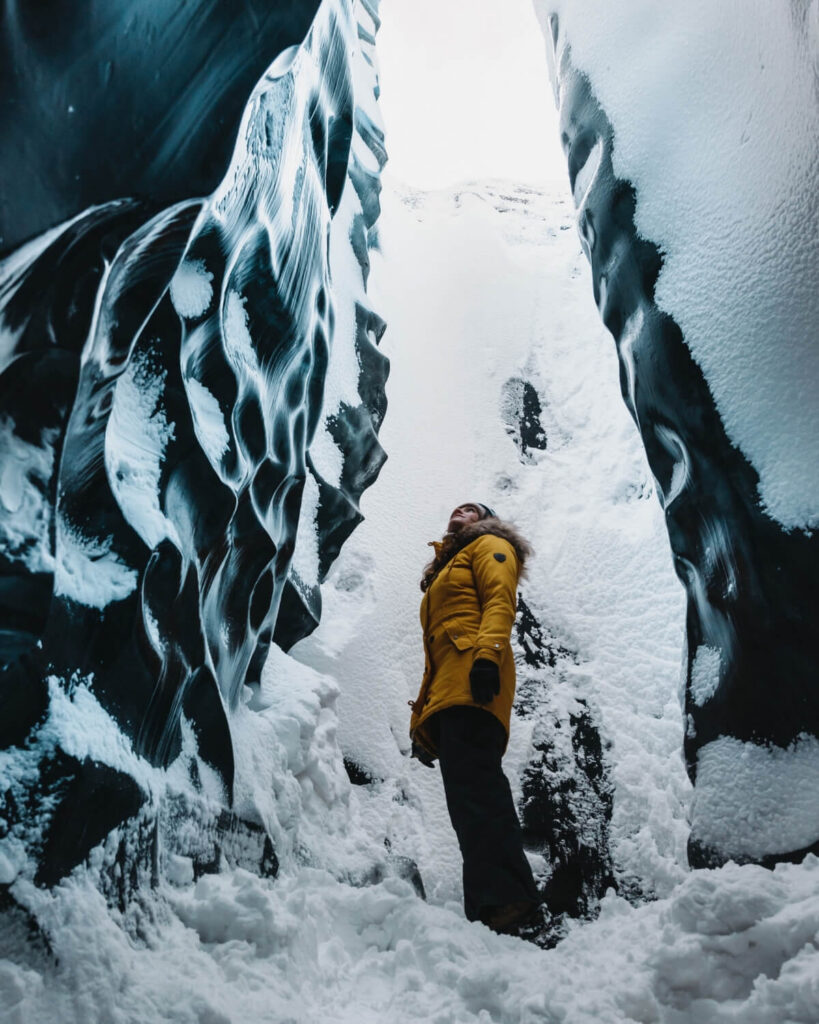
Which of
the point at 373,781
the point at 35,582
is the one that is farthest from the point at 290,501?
the point at 35,582

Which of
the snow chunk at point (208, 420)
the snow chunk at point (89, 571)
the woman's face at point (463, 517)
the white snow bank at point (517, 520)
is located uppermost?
the snow chunk at point (208, 420)

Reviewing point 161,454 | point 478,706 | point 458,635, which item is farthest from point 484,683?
point 161,454

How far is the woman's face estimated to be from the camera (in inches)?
116

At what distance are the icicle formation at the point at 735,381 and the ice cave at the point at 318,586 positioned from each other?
1 centimetres

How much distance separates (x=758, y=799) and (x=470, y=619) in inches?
39.5

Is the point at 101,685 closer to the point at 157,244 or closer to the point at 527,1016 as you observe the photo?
the point at 157,244

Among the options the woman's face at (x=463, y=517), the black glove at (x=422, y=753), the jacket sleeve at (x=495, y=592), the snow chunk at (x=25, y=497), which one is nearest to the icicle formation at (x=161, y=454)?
the snow chunk at (x=25, y=497)

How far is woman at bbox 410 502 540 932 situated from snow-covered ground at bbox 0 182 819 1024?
15cm

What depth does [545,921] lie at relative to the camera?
239cm

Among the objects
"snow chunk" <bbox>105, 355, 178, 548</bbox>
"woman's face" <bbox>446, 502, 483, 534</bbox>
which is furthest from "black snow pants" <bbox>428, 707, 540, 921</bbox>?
"snow chunk" <bbox>105, 355, 178, 548</bbox>

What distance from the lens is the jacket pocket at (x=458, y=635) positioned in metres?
2.33

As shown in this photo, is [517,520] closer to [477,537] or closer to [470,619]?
[477,537]

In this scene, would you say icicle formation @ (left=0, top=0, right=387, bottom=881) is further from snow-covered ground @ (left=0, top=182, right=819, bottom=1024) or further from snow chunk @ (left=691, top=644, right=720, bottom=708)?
snow chunk @ (left=691, top=644, right=720, bottom=708)

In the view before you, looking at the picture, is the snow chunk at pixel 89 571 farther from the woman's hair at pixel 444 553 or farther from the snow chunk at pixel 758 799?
the snow chunk at pixel 758 799
